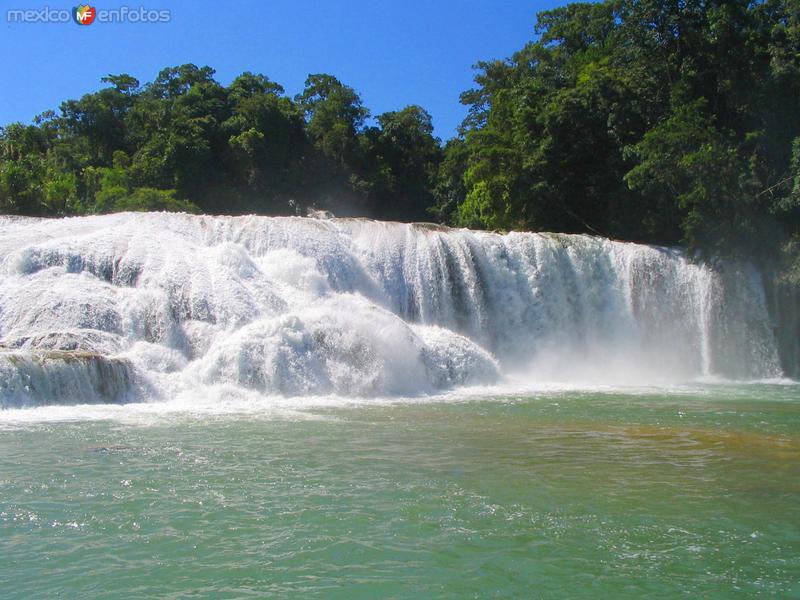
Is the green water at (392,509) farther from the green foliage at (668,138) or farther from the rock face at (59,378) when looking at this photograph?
the green foliage at (668,138)

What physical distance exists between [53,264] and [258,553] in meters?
12.4

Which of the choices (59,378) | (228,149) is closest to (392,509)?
(59,378)

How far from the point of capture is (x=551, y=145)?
90.5ft

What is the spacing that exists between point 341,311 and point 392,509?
1010 cm

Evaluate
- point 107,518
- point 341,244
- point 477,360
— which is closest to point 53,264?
point 341,244

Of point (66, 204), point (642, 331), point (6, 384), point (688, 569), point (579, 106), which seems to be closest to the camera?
point (688, 569)

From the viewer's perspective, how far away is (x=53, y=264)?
1645 centimetres

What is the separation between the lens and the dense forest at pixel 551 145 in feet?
77.9

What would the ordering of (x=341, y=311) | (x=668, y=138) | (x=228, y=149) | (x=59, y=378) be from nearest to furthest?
(x=59, y=378) → (x=341, y=311) → (x=668, y=138) → (x=228, y=149)

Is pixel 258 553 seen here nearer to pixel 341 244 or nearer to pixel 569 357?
pixel 341 244

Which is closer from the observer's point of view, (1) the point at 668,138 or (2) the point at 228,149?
(1) the point at 668,138

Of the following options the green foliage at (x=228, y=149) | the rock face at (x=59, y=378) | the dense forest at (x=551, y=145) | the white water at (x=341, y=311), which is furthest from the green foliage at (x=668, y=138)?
the rock face at (x=59, y=378)

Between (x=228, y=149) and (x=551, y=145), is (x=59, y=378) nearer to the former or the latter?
(x=551, y=145)

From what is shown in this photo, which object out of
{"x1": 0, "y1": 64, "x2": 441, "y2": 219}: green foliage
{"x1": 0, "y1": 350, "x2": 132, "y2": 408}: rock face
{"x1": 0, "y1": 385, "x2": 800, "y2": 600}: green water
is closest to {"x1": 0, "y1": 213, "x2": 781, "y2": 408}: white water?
{"x1": 0, "y1": 350, "x2": 132, "y2": 408}: rock face
